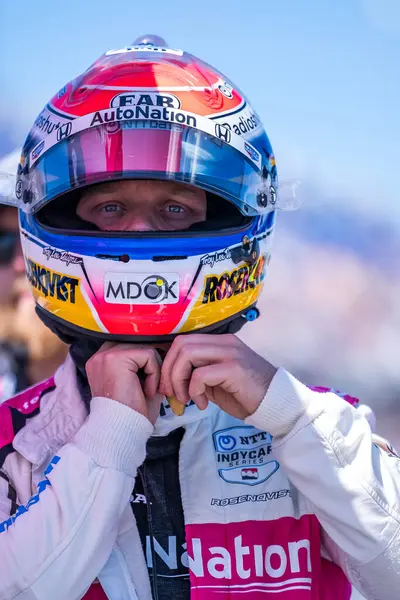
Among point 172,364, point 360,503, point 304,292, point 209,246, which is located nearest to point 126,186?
point 209,246

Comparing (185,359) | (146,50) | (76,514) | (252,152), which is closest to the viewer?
(76,514)

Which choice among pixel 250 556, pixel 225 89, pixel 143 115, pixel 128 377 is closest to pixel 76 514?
pixel 128 377

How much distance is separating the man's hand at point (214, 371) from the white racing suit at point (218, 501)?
0.03m

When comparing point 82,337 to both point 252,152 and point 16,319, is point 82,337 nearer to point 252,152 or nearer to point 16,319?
point 252,152

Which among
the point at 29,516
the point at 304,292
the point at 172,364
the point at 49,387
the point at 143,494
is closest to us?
the point at 29,516

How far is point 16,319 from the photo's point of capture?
164 inches

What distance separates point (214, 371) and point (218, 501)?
0.32m

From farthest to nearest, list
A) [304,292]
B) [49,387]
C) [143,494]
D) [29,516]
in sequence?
[304,292]
[49,387]
[143,494]
[29,516]

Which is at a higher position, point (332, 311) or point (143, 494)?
point (143, 494)

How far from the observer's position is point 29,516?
142 cm

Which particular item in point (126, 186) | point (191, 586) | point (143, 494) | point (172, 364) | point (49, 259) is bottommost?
point (191, 586)

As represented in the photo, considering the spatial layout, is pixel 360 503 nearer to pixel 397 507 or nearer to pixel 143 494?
pixel 397 507

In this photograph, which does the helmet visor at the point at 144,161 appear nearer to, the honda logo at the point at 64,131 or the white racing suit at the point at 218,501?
the honda logo at the point at 64,131

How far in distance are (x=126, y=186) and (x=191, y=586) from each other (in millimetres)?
885
